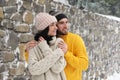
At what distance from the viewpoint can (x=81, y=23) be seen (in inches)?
320

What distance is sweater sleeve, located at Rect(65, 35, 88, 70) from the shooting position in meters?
3.61

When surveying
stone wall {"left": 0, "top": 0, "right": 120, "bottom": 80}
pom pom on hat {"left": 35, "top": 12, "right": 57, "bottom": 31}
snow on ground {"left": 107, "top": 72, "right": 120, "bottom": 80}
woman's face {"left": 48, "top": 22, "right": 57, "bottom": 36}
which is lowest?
snow on ground {"left": 107, "top": 72, "right": 120, "bottom": 80}

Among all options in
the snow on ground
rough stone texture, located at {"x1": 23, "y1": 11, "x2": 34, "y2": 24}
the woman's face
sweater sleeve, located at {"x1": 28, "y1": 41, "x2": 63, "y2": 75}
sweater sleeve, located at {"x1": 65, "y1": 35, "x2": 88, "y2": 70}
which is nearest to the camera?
sweater sleeve, located at {"x1": 28, "y1": 41, "x2": 63, "y2": 75}

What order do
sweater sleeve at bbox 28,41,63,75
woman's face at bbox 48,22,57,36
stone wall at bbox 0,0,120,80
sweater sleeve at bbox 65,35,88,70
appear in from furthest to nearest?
stone wall at bbox 0,0,120,80
sweater sleeve at bbox 65,35,88,70
woman's face at bbox 48,22,57,36
sweater sleeve at bbox 28,41,63,75

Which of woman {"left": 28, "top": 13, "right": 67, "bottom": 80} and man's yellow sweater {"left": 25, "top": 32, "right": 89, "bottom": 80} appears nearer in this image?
woman {"left": 28, "top": 13, "right": 67, "bottom": 80}

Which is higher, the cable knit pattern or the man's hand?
the man's hand

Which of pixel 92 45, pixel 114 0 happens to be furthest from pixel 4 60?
pixel 114 0

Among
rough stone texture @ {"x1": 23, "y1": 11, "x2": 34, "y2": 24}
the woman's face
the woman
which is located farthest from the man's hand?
rough stone texture @ {"x1": 23, "y1": 11, "x2": 34, "y2": 24}

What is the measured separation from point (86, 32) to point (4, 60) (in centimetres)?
390

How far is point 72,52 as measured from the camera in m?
3.72

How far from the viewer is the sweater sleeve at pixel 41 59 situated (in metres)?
3.30

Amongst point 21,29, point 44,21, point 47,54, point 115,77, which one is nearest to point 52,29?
point 44,21

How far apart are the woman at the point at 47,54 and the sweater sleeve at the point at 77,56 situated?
0.14 metres

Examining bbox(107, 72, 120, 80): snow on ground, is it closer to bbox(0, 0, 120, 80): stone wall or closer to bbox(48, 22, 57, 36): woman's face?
bbox(0, 0, 120, 80): stone wall
